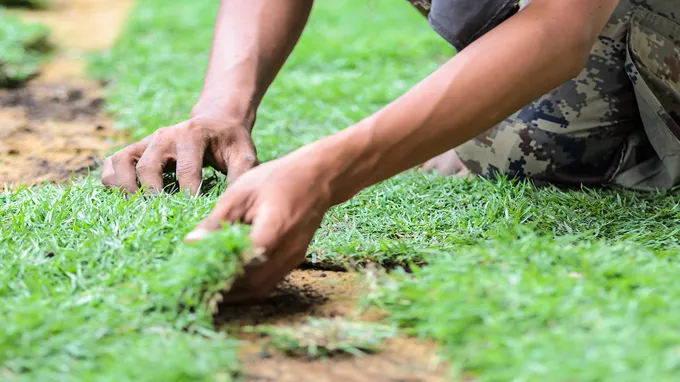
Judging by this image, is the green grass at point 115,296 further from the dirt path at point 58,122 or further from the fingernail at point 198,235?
the dirt path at point 58,122

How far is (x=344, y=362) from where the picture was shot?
4.33 feet

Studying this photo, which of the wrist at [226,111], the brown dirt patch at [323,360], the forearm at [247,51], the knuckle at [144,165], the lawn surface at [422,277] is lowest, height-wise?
the brown dirt patch at [323,360]

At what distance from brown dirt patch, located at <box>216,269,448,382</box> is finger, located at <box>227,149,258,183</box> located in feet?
1.47

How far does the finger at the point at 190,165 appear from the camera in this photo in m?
1.97

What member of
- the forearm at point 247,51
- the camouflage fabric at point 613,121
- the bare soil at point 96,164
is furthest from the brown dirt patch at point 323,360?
the camouflage fabric at point 613,121

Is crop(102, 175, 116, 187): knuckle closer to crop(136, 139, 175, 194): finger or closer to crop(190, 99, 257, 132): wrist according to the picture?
crop(136, 139, 175, 194): finger

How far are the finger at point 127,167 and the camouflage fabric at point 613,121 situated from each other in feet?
3.37

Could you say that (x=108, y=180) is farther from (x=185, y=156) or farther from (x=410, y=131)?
(x=410, y=131)

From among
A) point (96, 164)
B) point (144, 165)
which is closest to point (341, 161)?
point (144, 165)

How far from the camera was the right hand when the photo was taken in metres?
1.99

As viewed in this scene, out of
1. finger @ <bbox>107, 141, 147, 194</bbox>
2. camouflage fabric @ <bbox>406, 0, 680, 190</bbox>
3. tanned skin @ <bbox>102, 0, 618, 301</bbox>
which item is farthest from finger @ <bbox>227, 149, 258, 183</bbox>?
camouflage fabric @ <bbox>406, 0, 680, 190</bbox>

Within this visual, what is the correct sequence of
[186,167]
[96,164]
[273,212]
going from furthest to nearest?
1. [96,164]
2. [186,167]
3. [273,212]

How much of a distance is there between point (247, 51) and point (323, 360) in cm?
121

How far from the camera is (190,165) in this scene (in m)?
1.99
